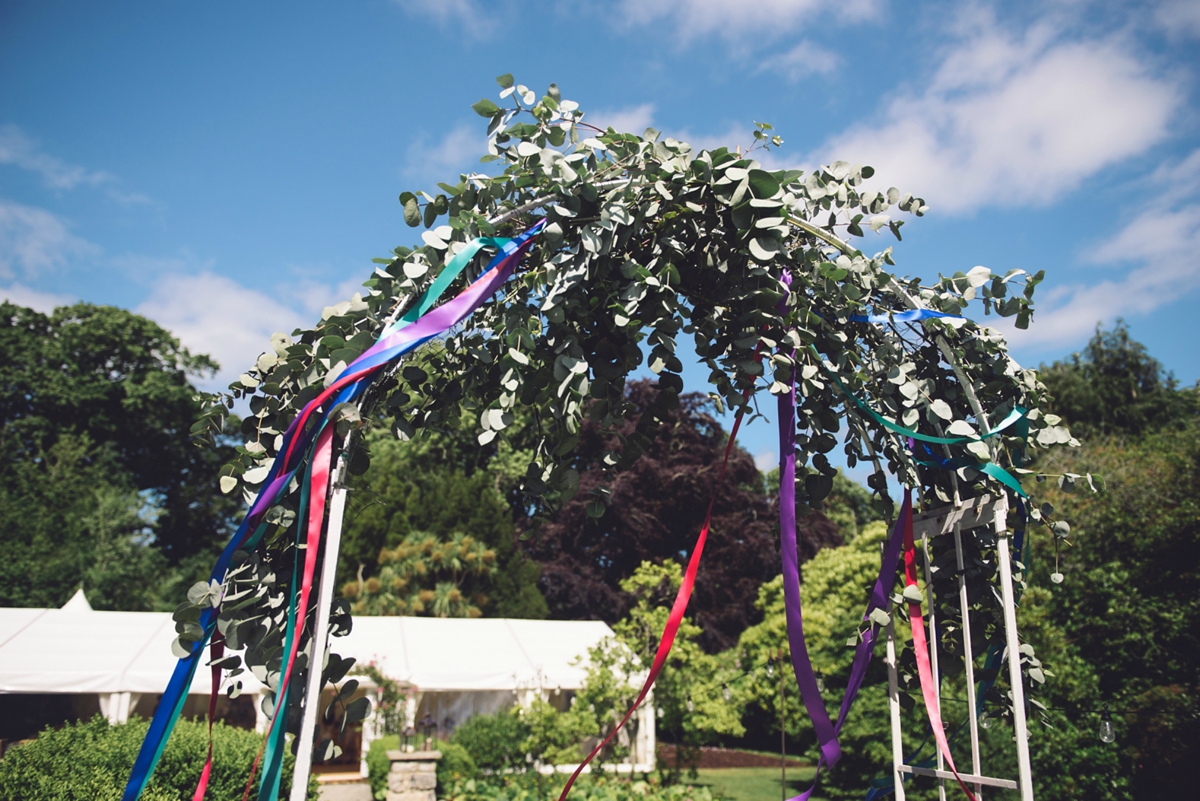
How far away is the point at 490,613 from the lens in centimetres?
1745

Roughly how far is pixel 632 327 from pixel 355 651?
1176 cm

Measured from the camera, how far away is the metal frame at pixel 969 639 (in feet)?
7.17

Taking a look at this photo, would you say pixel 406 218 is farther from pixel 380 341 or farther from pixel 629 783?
pixel 629 783

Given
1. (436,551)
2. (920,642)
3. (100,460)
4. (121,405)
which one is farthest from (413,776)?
(121,405)

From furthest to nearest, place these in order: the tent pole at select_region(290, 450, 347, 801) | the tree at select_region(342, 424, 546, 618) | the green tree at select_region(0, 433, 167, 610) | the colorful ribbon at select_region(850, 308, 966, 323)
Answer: the green tree at select_region(0, 433, 167, 610) → the tree at select_region(342, 424, 546, 618) → the colorful ribbon at select_region(850, 308, 966, 323) → the tent pole at select_region(290, 450, 347, 801)

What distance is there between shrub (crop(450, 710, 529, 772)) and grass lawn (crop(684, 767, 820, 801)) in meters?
2.52

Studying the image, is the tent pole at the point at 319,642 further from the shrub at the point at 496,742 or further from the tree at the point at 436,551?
the tree at the point at 436,551

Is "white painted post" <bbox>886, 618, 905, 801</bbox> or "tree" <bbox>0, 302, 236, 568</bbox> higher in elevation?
"tree" <bbox>0, 302, 236, 568</bbox>

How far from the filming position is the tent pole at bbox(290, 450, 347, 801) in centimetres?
173

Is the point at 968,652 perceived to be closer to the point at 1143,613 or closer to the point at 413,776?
the point at 413,776

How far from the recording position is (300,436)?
1.91m

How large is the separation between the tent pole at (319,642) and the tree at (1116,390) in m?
23.7

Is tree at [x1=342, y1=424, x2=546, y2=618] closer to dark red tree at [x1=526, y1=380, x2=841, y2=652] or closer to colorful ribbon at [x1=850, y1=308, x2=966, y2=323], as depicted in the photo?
dark red tree at [x1=526, y1=380, x2=841, y2=652]

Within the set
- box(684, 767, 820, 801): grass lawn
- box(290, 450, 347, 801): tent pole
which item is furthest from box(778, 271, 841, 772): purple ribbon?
box(684, 767, 820, 801): grass lawn
